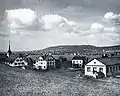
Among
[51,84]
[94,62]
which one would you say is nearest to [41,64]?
[51,84]

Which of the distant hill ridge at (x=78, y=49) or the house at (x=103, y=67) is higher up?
the distant hill ridge at (x=78, y=49)

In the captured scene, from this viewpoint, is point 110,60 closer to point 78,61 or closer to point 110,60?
point 110,60

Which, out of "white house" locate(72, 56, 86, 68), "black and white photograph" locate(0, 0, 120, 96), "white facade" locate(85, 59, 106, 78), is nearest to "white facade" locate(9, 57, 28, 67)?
"black and white photograph" locate(0, 0, 120, 96)

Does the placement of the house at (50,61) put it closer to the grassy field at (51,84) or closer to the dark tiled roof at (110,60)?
the grassy field at (51,84)

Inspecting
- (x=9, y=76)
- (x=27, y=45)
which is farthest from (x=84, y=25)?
(x=9, y=76)

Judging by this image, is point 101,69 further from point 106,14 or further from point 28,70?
point 28,70

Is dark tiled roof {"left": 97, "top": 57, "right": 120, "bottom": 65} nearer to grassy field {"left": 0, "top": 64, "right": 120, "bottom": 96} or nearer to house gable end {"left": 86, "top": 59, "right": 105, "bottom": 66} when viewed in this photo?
house gable end {"left": 86, "top": 59, "right": 105, "bottom": 66}

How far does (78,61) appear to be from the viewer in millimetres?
2098

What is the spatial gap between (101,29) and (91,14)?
6.0 inches

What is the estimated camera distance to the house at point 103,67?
2.02 metres

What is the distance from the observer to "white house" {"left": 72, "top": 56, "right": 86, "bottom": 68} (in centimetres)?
207

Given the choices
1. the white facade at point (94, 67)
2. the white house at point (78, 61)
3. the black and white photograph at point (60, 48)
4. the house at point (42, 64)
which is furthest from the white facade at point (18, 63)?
the white facade at point (94, 67)

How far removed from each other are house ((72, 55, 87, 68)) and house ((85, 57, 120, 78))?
0.14 ft

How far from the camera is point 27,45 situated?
2139mm
